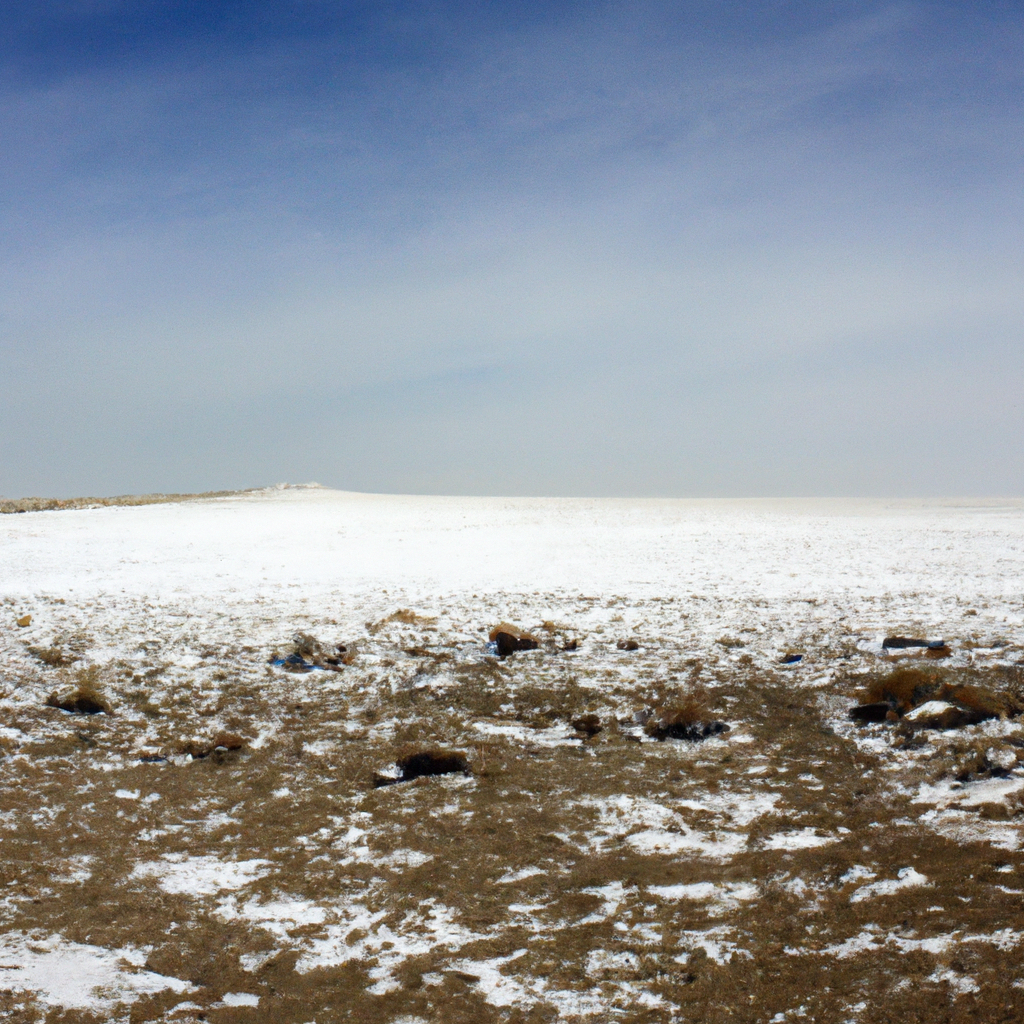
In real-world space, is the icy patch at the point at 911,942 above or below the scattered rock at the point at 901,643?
below

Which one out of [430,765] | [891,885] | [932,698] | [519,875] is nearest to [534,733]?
[430,765]

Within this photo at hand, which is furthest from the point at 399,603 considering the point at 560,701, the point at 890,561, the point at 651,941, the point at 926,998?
the point at 890,561

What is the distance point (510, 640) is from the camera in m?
10.6

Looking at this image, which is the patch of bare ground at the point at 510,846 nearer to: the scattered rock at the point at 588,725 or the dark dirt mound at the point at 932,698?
the scattered rock at the point at 588,725

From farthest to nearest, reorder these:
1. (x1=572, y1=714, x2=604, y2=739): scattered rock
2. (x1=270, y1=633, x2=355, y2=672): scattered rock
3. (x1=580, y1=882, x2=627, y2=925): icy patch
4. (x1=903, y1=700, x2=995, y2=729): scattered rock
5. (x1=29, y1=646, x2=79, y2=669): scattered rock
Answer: (x1=270, y1=633, x2=355, y2=672): scattered rock → (x1=29, y1=646, x2=79, y2=669): scattered rock → (x1=572, y1=714, x2=604, y2=739): scattered rock → (x1=903, y1=700, x2=995, y2=729): scattered rock → (x1=580, y1=882, x2=627, y2=925): icy patch

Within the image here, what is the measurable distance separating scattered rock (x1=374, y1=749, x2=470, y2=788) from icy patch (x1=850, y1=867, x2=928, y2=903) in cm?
357

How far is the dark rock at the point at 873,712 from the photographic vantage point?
8.20m

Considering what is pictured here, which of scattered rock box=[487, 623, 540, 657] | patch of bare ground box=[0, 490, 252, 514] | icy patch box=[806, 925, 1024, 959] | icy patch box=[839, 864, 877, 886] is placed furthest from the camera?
patch of bare ground box=[0, 490, 252, 514]

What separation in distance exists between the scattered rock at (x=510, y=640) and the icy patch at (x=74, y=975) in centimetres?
606

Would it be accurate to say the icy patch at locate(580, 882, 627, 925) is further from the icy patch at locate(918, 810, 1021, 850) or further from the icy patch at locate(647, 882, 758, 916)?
the icy patch at locate(918, 810, 1021, 850)

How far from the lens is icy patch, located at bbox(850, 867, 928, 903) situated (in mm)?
5109

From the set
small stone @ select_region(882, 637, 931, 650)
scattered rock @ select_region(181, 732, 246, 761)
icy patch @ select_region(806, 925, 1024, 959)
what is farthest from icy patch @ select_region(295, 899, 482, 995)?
small stone @ select_region(882, 637, 931, 650)

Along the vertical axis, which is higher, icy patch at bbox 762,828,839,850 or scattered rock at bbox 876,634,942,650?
scattered rock at bbox 876,634,942,650

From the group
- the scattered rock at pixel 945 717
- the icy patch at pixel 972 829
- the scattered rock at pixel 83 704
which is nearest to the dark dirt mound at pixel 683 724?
the scattered rock at pixel 945 717
